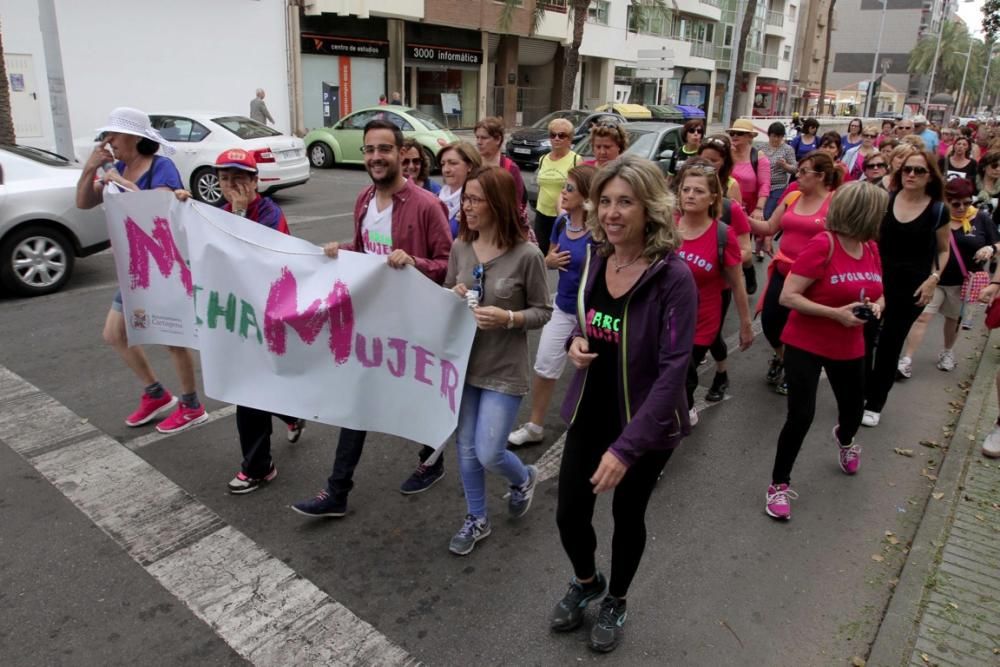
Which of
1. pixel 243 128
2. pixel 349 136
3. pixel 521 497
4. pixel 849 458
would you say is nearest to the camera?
pixel 521 497

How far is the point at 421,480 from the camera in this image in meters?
4.14

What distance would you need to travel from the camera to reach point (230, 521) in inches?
147

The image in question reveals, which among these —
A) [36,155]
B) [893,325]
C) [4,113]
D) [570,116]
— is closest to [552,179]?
[893,325]

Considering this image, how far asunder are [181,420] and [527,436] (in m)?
2.22

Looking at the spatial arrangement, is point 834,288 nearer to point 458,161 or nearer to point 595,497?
point 595,497

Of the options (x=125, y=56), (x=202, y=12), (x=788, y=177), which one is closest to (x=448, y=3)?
(x=202, y=12)

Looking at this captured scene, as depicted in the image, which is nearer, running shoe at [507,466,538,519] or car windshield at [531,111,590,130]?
running shoe at [507,466,538,519]

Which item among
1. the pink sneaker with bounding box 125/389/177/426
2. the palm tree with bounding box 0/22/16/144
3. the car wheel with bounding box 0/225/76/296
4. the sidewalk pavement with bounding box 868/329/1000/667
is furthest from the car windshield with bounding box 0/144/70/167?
the sidewalk pavement with bounding box 868/329/1000/667

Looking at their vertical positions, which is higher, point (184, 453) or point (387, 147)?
point (387, 147)

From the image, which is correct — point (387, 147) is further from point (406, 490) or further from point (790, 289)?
point (790, 289)

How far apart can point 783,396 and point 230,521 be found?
4.20 m

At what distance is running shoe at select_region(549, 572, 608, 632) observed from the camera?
118 inches

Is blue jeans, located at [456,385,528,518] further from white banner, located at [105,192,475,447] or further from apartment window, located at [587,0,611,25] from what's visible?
apartment window, located at [587,0,611,25]

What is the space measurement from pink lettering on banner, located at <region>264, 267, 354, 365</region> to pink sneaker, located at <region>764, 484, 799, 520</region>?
2403 millimetres
